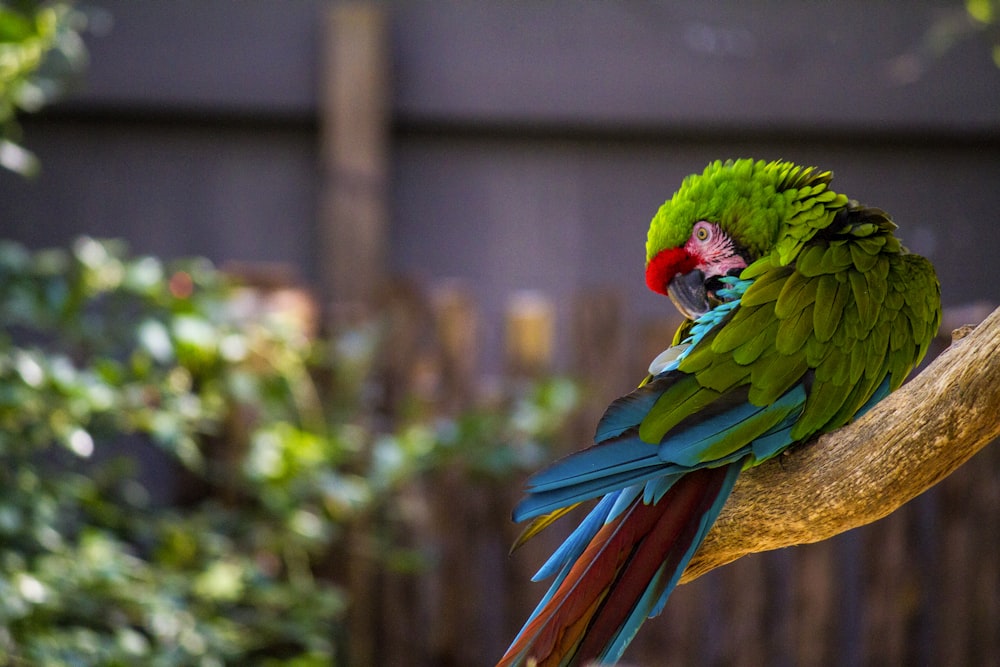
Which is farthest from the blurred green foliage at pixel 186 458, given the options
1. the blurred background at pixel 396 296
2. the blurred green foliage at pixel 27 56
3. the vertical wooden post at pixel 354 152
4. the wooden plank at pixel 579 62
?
the wooden plank at pixel 579 62

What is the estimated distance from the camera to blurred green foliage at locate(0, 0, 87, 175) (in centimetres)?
125

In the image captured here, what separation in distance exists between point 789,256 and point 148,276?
0.92 meters

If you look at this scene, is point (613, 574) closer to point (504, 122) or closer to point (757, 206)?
point (757, 206)

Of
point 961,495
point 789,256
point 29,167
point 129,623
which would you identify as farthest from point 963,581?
point 29,167

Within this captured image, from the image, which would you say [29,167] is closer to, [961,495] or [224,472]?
[224,472]

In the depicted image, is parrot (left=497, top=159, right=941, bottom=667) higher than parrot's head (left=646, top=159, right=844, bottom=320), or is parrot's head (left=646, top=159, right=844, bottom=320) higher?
parrot's head (left=646, top=159, right=844, bottom=320)

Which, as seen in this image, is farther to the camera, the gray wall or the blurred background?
the gray wall

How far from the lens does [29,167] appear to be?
1.36 metres

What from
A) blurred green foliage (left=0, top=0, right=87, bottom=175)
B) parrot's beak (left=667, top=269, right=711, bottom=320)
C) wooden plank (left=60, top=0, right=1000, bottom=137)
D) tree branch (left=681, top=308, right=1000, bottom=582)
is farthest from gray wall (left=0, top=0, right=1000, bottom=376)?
tree branch (left=681, top=308, right=1000, bottom=582)

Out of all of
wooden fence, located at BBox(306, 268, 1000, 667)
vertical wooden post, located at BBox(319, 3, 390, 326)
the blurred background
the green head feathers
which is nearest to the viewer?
the green head feathers

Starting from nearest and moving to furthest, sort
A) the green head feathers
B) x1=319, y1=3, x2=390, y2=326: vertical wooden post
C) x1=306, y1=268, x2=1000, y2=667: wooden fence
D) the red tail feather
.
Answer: the red tail feather
the green head feathers
x1=306, y1=268, x2=1000, y2=667: wooden fence
x1=319, y1=3, x2=390, y2=326: vertical wooden post

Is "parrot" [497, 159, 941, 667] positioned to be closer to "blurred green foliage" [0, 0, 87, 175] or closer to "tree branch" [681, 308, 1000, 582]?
"tree branch" [681, 308, 1000, 582]

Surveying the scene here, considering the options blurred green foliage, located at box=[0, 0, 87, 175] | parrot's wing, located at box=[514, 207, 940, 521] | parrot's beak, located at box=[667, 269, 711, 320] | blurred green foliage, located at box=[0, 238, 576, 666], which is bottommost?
parrot's wing, located at box=[514, 207, 940, 521]

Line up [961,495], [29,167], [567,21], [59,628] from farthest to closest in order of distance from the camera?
[567,21]
[961,495]
[59,628]
[29,167]
